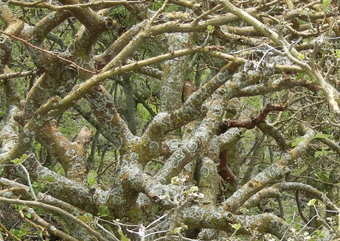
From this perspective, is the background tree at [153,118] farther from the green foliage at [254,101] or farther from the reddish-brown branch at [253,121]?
the green foliage at [254,101]

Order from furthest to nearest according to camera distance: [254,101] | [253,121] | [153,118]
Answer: [254,101] < [253,121] < [153,118]

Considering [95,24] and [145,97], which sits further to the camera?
[145,97]

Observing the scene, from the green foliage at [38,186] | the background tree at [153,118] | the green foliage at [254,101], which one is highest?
the green foliage at [254,101]

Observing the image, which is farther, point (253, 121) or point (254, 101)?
point (254, 101)

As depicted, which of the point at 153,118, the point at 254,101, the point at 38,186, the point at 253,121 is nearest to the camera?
the point at 38,186

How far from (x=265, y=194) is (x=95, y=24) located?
295 cm

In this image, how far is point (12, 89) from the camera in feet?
19.9

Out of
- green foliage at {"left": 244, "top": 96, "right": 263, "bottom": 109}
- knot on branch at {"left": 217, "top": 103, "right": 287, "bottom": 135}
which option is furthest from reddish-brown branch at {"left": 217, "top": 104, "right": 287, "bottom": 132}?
green foliage at {"left": 244, "top": 96, "right": 263, "bottom": 109}

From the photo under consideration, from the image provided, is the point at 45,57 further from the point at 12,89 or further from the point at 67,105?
the point at 12,89

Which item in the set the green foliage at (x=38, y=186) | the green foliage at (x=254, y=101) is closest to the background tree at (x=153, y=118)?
the green foliage at (x=38, y=186)

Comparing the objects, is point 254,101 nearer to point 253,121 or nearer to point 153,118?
point 253,121

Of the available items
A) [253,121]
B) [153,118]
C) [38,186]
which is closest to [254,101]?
[253,121]

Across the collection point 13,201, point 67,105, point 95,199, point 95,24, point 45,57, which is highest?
point 95,24

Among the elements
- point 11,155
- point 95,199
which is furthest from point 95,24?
point 95,199
